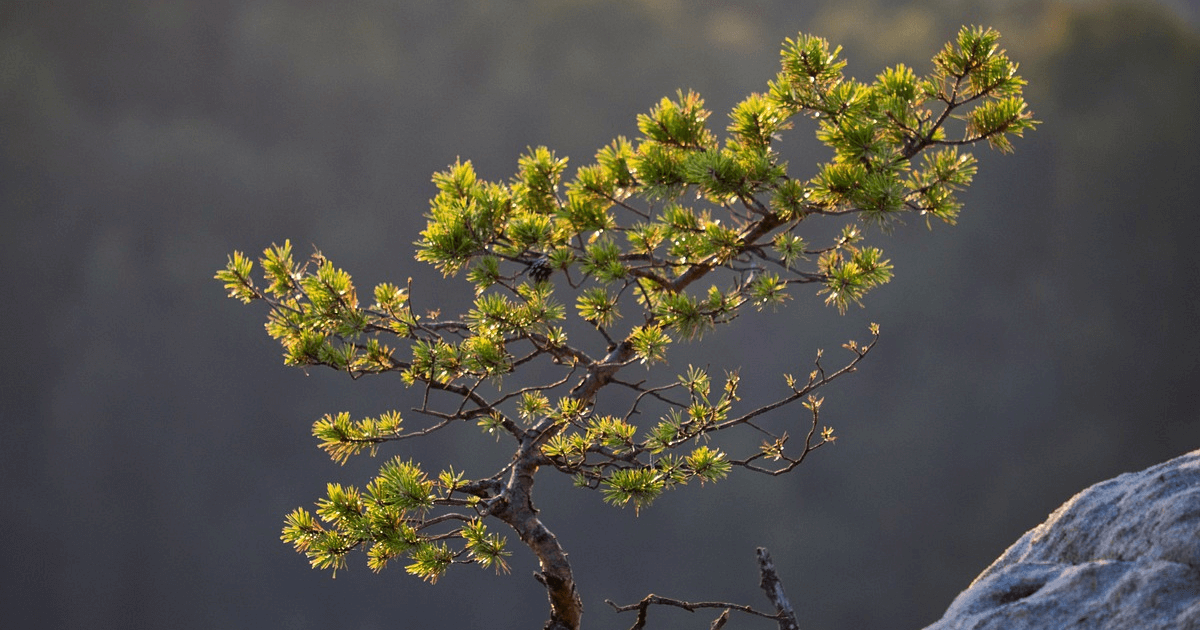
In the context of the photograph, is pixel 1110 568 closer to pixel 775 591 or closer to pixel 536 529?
pixel 775 591

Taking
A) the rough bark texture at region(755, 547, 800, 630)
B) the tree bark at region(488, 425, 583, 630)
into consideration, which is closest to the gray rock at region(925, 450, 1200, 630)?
the rough bark texture at region(755, 547, 800, 630)

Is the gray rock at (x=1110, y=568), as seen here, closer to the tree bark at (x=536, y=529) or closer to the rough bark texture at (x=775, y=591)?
the rough bark texture at (x=775, y=591)

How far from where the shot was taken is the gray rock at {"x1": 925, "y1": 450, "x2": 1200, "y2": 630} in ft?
4.32

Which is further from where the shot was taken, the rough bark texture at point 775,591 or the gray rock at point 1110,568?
the rough bark texture at point 775,591

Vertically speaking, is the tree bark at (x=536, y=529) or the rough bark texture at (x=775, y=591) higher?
the tree bark at (x=536, y=529)

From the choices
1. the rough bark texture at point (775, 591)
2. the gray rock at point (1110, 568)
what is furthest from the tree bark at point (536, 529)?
the gray rock at point (1110, 568)

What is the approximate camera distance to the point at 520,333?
2.32 m

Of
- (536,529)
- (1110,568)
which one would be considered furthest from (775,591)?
(1110,568)

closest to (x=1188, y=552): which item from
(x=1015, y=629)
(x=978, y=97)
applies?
(x=1015, y=629)

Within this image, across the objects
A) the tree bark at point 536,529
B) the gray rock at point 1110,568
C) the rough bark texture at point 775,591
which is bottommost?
the gray rock at point 1110,568

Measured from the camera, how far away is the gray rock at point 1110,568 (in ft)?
4.32

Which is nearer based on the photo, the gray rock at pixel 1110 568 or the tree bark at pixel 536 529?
the gray rock at pixel 1110 568

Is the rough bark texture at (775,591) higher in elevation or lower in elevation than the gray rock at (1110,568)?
higher

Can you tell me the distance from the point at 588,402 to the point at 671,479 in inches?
11.9
